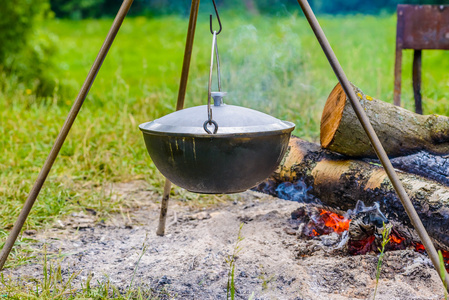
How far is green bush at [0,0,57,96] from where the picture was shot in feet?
19.5

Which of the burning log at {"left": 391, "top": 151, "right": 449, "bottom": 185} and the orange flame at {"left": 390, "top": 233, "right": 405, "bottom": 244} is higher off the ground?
the burning log at {"left": 391, "top": 151, "right": 449, "bottom": 185}

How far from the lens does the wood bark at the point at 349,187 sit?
6.62ft

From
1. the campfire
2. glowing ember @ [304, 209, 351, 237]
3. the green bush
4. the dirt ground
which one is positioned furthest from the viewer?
the green bush

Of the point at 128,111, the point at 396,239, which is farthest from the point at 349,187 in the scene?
the point at 128,111

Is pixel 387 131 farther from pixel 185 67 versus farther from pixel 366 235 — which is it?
pixel 185 67

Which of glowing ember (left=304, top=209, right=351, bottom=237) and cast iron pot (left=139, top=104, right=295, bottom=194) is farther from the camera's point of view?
glowing ember (left=304, top=209, right=351, bottom=237)

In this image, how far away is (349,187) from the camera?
2.29 metres

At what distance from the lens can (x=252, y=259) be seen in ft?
7.59

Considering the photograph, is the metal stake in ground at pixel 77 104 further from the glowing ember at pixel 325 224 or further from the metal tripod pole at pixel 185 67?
the glowing ember at pixel 325 224

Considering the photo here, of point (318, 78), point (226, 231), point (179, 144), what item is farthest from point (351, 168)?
point (318, 78)

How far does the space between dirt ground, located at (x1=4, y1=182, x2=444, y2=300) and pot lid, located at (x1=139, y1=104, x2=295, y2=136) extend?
1.95 ft

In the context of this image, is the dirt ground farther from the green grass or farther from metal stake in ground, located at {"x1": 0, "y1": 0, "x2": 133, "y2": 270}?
metal stake in ground, located at {"x1": 0, "y1": 0, "x2": 133, "y2": 270}

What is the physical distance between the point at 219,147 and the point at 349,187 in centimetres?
91

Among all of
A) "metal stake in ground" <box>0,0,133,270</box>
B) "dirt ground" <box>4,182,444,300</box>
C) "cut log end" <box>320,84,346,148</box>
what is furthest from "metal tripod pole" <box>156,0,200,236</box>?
"cut log end" <box>320,84,346,148</box>
